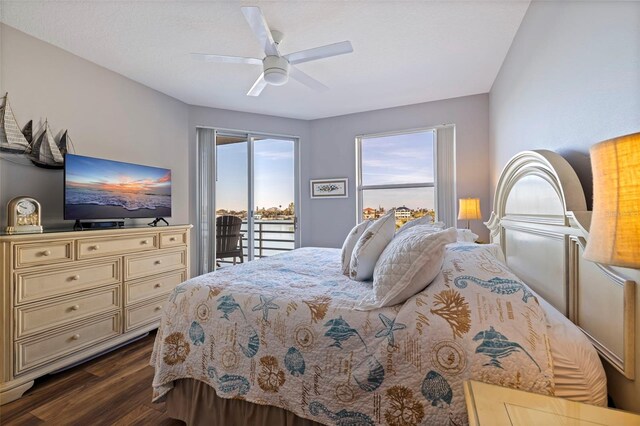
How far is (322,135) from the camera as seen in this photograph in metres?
4.48

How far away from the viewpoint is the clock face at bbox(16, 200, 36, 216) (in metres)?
2.02

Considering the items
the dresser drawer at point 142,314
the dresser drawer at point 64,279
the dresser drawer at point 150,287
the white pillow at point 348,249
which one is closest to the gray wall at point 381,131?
the dresser drawer at point 150,287

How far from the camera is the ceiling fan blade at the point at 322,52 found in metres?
1.95

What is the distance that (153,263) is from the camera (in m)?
2.73

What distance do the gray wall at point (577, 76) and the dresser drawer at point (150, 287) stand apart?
325 centimetres

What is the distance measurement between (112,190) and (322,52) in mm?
2287

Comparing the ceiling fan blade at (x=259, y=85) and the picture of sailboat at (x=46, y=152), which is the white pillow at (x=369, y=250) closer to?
the ceiling fan blade at (x=259, y=85)

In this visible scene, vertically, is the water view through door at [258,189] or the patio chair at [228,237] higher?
the water view through door at [258,189]

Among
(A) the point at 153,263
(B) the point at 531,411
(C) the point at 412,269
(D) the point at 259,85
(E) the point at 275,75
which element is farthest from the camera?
(A) the point at 153,263

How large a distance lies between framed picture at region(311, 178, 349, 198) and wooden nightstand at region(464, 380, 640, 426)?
3.64m

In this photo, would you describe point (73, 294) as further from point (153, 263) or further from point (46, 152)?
point (46, 152)

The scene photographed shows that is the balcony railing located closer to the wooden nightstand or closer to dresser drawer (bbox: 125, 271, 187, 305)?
dresser drawer (bbox: 125, 271, 187, 305)

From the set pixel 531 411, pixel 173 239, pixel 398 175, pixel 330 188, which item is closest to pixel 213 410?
pixel 531 411

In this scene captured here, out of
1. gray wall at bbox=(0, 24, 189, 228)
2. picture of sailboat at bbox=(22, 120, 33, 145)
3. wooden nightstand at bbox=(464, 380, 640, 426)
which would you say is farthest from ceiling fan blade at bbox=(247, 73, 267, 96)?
wooden nightstand at bbox=(464, 380, 640, 426)
